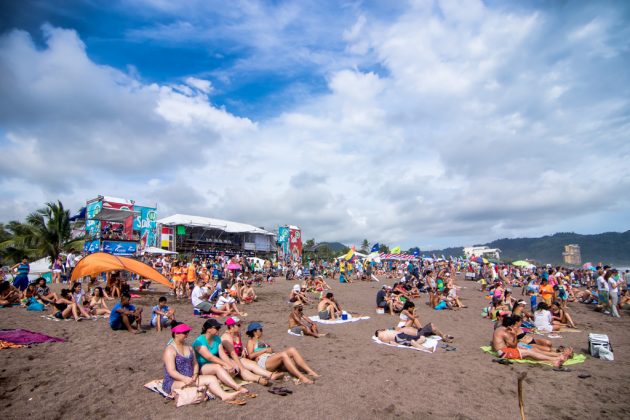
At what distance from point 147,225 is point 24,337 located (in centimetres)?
3008

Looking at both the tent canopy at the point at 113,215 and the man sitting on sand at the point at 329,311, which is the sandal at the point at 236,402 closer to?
the man sitting on sand at the point at 329,311

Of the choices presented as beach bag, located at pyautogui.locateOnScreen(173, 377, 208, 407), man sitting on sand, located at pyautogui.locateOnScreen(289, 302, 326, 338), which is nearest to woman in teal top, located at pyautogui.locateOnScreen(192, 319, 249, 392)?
beach bag, located at pyautogui.locateOnScreen(173, 377, 208, 407)

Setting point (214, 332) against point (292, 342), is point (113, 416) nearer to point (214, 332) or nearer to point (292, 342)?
point (214, 332)

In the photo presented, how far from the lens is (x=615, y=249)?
7338 inches

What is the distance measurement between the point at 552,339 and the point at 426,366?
4557mm

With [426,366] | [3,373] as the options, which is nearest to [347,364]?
[426,366]

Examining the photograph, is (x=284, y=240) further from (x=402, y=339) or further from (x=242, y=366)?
(x=242, y=366)

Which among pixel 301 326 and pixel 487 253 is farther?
pixel 487 253

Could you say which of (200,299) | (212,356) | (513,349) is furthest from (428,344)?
(200,299)

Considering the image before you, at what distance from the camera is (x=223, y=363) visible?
502 centimetres

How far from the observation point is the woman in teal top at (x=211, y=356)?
4793 mm

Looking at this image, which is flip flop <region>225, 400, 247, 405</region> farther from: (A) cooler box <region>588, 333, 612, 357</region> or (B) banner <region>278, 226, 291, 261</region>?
(B) banner <region>278, 226, 291, 261</region>

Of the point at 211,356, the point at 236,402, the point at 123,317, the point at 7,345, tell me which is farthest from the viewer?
the point at 123,317

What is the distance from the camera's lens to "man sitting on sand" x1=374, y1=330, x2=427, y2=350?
748 centimetres
